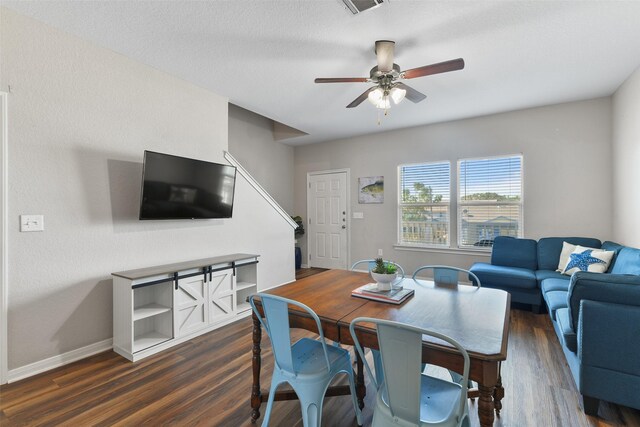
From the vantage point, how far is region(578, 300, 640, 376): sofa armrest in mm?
1691

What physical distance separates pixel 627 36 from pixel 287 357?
3671mm

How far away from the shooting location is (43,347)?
7.88 feet

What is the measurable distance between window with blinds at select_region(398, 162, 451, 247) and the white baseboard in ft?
14.5

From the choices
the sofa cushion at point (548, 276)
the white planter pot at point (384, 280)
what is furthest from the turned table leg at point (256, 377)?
the sofa cushion at point (548, 276)

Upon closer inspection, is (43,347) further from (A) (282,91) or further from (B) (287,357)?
(A) (282,91)

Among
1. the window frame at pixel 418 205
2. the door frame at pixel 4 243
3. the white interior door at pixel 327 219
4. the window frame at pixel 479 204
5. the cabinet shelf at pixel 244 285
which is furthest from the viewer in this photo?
the white interior door at pixel 327 219

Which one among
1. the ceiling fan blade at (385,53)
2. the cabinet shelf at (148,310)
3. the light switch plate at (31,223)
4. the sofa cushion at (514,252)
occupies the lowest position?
the cabinet shelf at (148,310)

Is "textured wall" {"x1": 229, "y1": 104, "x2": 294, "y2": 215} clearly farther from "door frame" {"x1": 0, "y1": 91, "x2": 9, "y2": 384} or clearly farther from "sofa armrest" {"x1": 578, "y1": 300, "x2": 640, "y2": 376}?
"sofa armrest" {"x1": 578, "y1": 300, "x2": 640, "y2": 376}

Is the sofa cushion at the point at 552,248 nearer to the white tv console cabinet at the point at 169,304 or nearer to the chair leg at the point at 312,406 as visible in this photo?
the chair leg at the point at 312,406

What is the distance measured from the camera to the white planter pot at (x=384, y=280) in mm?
1898

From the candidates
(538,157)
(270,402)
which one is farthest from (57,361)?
(538,157)

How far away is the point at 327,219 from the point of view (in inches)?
244

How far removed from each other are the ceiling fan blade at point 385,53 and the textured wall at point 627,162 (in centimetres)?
263

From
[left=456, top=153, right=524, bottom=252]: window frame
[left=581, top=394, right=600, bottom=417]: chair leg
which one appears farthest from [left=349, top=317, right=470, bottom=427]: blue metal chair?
[left=456, top=153, right=524, bottom=252]: window frame
